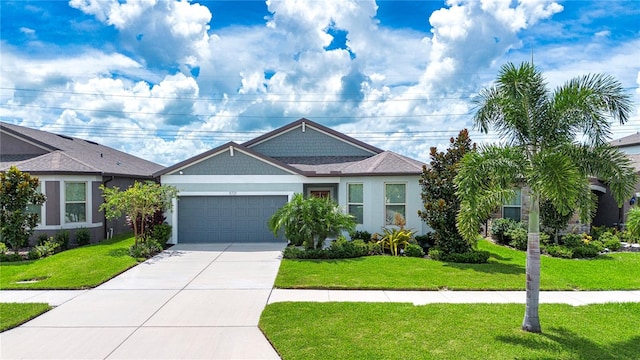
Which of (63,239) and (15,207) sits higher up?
(15,207)

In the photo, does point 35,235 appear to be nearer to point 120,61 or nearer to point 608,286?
point 120,61

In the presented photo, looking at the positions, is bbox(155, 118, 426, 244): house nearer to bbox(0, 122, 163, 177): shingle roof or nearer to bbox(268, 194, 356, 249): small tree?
bbox(268, 194, 356, 249): small tree

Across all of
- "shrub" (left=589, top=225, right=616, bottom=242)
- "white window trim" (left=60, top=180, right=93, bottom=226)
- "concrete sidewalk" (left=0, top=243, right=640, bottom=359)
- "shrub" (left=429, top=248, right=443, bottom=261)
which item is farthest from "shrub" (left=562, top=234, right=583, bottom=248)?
"white window trim" (left=60, top=180, right=93, bottom=226)

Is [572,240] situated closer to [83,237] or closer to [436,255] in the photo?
[436,255]

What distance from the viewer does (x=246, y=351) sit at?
5742 millimetres

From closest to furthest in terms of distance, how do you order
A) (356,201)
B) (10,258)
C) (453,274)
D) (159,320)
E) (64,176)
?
(159,320), (453,274), (10,258), (64,176), (356,201)

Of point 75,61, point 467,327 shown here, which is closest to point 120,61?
point 75,61

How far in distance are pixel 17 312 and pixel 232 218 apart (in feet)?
29.6

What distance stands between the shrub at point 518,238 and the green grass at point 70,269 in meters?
14.4

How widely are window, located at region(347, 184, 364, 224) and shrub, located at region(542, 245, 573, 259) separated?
7.23m

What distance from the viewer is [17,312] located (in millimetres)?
7422

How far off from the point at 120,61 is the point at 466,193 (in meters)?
15.7

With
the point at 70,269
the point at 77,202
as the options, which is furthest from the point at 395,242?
the point at 77,202

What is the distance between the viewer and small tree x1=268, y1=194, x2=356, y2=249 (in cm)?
1284
